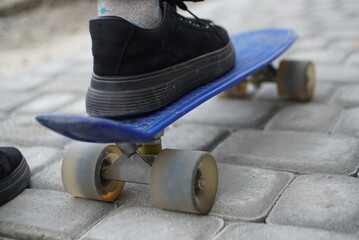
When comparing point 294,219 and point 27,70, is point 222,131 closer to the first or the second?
point 294,219

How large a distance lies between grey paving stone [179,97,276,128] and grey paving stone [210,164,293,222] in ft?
1.54

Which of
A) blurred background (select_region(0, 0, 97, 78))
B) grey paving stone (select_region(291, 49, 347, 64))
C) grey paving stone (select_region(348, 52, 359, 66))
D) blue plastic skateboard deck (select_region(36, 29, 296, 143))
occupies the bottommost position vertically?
blurred background (select_region(0, 0, 97, 78))

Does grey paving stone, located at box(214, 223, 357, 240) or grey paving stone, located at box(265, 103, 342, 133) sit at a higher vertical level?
grey paving stone, located at box(214, 223, 357, 240)

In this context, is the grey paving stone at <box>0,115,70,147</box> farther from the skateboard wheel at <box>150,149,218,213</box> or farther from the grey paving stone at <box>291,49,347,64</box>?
the grey paving stone at <box>291,49,347,64</box>

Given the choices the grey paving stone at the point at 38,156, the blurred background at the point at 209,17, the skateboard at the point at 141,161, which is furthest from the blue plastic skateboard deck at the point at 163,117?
the blurred background at the point at 209,17

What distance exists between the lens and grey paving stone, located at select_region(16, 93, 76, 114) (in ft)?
7.76

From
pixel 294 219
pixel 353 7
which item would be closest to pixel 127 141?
pixel 294 219

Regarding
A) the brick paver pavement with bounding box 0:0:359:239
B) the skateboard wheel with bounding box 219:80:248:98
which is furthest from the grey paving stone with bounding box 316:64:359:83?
the skateboard wheel with bounding box 219:80:248:98

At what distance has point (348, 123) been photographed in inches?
73.1

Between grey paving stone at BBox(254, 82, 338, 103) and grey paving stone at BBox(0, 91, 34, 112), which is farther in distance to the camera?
grey paving stone at BBox(0, 91, 34, 112)

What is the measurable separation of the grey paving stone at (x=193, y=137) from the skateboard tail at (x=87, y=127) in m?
0.66

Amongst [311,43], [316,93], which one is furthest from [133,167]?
[311,43]

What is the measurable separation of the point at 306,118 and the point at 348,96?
12.8 inches

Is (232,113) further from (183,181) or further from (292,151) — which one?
(183,181)
